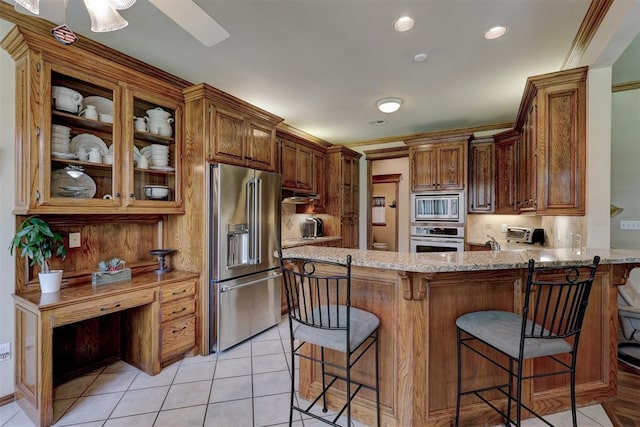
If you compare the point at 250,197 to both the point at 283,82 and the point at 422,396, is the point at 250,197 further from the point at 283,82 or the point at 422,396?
the point at 422,396

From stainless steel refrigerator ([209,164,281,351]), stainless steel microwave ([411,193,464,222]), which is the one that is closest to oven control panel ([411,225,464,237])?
stainless steel microwave ([411,193,464,222])

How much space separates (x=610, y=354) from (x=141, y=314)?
3583 mm

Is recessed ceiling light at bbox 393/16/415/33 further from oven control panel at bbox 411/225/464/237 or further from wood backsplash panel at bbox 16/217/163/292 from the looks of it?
oven control panel at bbox 411/225/464/237

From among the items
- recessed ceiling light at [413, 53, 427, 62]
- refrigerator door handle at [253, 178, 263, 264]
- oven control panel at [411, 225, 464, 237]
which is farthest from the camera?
oven control panel at [411, 225, 464, 237]

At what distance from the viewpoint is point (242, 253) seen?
121 inches

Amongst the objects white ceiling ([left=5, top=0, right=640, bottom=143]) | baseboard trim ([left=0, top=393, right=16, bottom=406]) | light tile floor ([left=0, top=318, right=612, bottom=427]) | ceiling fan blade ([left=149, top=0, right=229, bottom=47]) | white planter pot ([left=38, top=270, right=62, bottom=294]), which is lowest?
light tile floor ([left=0, top=318, right=612, bottom=427])

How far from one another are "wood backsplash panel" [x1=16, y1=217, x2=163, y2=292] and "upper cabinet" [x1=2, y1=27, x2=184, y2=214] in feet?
1.08

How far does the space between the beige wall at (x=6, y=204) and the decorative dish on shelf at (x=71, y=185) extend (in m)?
0.30

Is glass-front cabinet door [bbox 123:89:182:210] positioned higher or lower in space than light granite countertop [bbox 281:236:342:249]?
higher

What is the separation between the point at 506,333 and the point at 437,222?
3405 mm

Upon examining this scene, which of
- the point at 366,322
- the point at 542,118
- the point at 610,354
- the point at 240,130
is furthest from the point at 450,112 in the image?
the point at 366,322

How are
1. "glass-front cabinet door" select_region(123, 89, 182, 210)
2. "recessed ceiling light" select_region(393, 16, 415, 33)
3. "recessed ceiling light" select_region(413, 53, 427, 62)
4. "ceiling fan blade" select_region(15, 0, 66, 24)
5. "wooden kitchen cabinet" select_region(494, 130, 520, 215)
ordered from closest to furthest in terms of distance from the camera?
"ceiling fan blade" select_region(15, 0, 66, 24), "recessed ceiling light" select_region(393, 16, 415, 33), "glass-front cabinet door" select_region(123, 89, 182, 210), "recessed ceiling light" select_region(413, 53, 427, 62), "wooden kitchen cabinet" select_region(494, 130, 520, 215)

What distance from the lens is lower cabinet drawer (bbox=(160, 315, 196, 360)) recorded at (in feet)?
8.41

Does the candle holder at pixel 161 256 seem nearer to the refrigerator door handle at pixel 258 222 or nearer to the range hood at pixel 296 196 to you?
the refrigerator door handle at pixel 258 222
